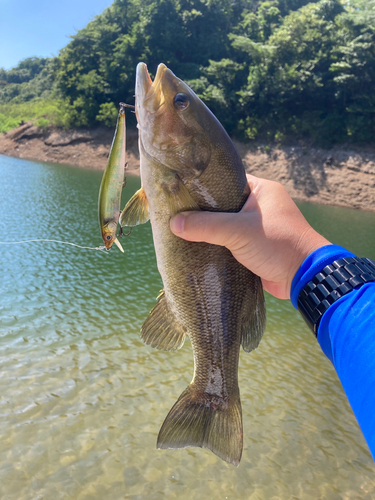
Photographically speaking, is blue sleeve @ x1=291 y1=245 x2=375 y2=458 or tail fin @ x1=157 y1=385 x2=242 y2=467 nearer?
blue sleeve @ x1=291 y1=245 x2=375 y2=458

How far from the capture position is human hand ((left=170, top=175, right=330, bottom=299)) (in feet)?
6.86

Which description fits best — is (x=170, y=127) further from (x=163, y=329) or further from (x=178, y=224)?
(x=163, y=329)

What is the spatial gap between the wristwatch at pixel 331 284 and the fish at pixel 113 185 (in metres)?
1.37

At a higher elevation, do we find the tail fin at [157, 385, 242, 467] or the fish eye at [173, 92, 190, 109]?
the fish eye at [173, 92, 190, 109]

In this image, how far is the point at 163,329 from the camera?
2.50m

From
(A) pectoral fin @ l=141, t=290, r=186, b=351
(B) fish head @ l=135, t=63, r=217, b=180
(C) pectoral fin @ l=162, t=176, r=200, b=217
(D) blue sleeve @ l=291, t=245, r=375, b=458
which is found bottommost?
(A) pectoral fin @ l=141, t=290, r=186, b=351

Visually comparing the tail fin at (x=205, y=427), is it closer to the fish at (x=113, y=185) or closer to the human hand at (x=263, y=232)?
the human hand at (x=263, y=232)

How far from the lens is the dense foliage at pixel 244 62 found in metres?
36.0

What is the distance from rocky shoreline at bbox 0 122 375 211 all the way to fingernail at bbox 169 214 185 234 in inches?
1339

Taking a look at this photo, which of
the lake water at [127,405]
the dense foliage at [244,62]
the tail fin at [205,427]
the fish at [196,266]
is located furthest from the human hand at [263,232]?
the dense foliage at [244,62]

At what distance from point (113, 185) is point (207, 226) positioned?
748 mm

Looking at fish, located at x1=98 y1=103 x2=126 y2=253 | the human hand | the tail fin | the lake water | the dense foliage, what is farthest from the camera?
the dense foliage

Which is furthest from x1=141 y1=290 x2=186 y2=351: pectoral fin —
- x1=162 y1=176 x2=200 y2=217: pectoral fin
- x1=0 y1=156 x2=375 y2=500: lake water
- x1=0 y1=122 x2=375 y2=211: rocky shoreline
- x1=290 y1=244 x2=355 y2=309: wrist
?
x1=0 y1=122 x2=375 y2=211: rocky shoreline

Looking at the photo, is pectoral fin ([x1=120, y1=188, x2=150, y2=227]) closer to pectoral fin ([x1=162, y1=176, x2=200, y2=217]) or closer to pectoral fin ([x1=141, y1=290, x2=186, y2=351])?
pectoral fin ([x1=162, y1=176, x2=200, y2=217])
